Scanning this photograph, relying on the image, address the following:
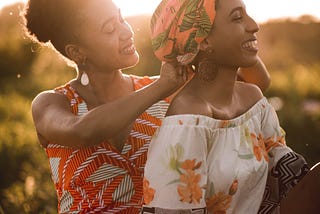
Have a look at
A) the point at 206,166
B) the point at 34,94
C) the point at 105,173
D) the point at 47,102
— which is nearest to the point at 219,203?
the point at 206,166

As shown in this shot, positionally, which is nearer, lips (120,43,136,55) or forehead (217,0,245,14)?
forehead (217,0,245,14)

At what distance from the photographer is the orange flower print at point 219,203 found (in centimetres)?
322

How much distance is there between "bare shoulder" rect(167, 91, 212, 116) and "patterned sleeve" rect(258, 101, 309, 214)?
0.41 metres

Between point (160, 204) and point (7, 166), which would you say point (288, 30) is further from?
point (160, 204)

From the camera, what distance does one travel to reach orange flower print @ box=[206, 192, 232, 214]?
3217mm

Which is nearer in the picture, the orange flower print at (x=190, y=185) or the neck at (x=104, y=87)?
the orange flower print at (x=190, y=185)

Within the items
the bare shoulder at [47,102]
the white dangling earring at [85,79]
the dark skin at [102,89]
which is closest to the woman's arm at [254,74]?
the dark skin at [102,89]

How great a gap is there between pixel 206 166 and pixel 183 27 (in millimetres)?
568

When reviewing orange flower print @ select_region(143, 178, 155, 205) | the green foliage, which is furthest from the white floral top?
the green foliage

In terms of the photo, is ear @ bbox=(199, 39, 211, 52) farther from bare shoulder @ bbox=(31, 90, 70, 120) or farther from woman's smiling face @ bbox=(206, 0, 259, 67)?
bare shoulder @ bbox=(31, 90, 70, 120)

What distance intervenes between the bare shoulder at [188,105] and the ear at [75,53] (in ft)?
2.27

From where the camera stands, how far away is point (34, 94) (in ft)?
30.6

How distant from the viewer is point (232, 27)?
3238mm

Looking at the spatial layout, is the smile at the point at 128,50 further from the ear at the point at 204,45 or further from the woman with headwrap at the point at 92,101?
the ear at the point at 204,45
